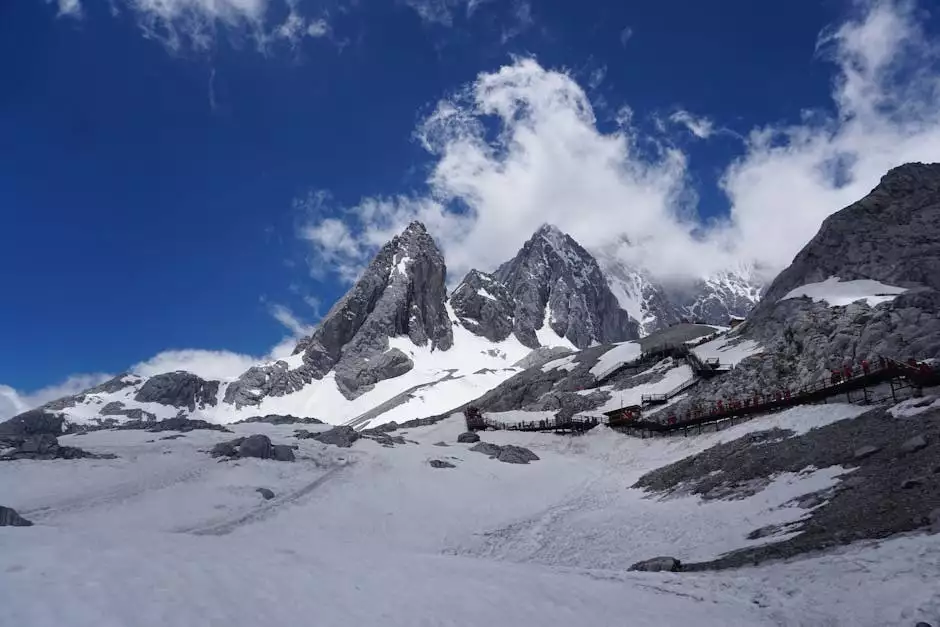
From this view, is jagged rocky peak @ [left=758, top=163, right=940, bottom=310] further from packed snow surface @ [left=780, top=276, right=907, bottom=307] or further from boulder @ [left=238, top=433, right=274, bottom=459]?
boulder @ [left=238, top=433, right=274, bottom=459]

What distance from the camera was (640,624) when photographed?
1009 centimetres

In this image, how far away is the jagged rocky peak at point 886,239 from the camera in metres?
64.1

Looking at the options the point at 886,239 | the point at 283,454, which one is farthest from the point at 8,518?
the point at 886,239

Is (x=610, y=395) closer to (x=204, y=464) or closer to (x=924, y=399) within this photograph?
(x=924, y=399)

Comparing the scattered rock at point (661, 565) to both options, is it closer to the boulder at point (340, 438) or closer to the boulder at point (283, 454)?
the boulder at point (283, 454)

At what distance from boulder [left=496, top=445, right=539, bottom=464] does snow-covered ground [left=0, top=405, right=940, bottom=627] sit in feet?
5.74

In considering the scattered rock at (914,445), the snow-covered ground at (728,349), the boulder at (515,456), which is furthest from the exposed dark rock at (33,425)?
the scattered rock at (914,445)

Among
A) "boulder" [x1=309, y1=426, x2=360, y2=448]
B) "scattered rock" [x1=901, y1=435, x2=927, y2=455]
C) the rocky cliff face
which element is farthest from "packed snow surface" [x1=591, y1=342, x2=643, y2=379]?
"scattered rock" [x1=901, y1=435, x2=927, y2=455]

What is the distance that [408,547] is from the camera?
22578 mm

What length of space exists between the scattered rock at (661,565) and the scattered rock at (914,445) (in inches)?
405

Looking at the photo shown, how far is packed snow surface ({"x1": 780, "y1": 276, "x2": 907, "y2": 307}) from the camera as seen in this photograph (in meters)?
55.5

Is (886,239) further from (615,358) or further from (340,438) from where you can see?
(340,438)

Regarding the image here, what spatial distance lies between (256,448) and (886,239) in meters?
75.9

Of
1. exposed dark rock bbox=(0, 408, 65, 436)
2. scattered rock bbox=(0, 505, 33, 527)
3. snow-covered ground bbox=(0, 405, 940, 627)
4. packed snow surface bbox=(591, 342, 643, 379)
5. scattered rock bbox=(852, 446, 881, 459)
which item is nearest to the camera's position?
snow-covered ground bbox=(0, 405, 940, 627)
